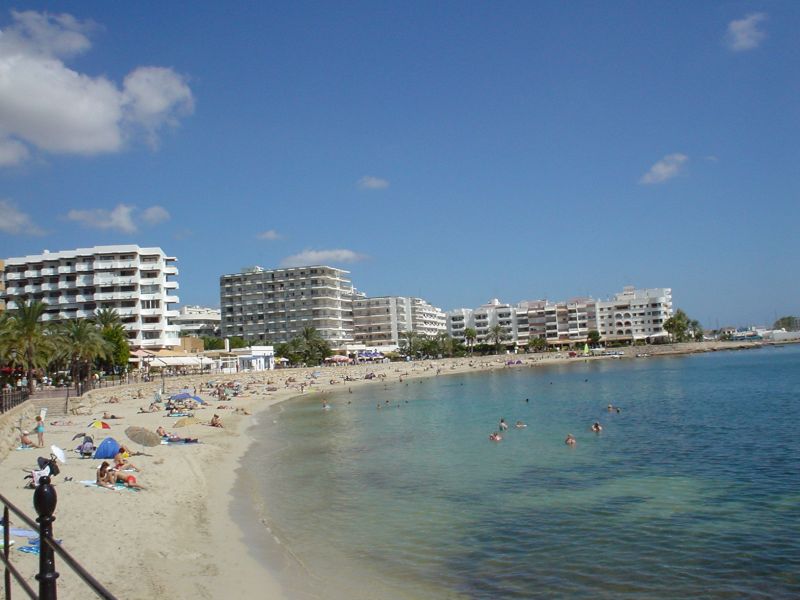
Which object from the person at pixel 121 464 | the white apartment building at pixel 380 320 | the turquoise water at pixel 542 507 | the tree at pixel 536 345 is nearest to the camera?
the turquoise water at pixel 542 507

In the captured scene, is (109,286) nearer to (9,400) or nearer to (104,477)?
(9,400)

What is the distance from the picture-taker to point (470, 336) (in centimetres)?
17000

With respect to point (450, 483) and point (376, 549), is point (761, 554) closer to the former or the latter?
point (376, 549)

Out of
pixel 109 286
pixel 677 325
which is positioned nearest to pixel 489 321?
pixel 677 325

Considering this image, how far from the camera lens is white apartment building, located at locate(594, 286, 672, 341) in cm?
17000

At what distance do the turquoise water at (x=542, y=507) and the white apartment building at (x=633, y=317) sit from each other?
134219mm

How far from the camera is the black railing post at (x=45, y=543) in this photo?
3.57 meters

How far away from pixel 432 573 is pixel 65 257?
8916cm

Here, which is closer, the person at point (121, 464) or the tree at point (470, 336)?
the person at point (121, 464)

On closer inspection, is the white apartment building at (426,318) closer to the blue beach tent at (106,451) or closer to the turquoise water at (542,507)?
the turquoise water at (542,507)

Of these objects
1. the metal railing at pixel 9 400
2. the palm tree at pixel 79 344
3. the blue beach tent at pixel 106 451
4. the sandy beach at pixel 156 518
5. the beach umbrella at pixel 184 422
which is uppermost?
the palm tree at pixel 79 344

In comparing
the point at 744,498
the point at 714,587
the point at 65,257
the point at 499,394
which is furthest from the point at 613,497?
the point at 65,257

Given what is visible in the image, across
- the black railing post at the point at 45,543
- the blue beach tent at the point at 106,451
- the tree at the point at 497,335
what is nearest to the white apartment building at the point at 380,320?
the tree at the point at 497,335

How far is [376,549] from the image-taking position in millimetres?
15141
